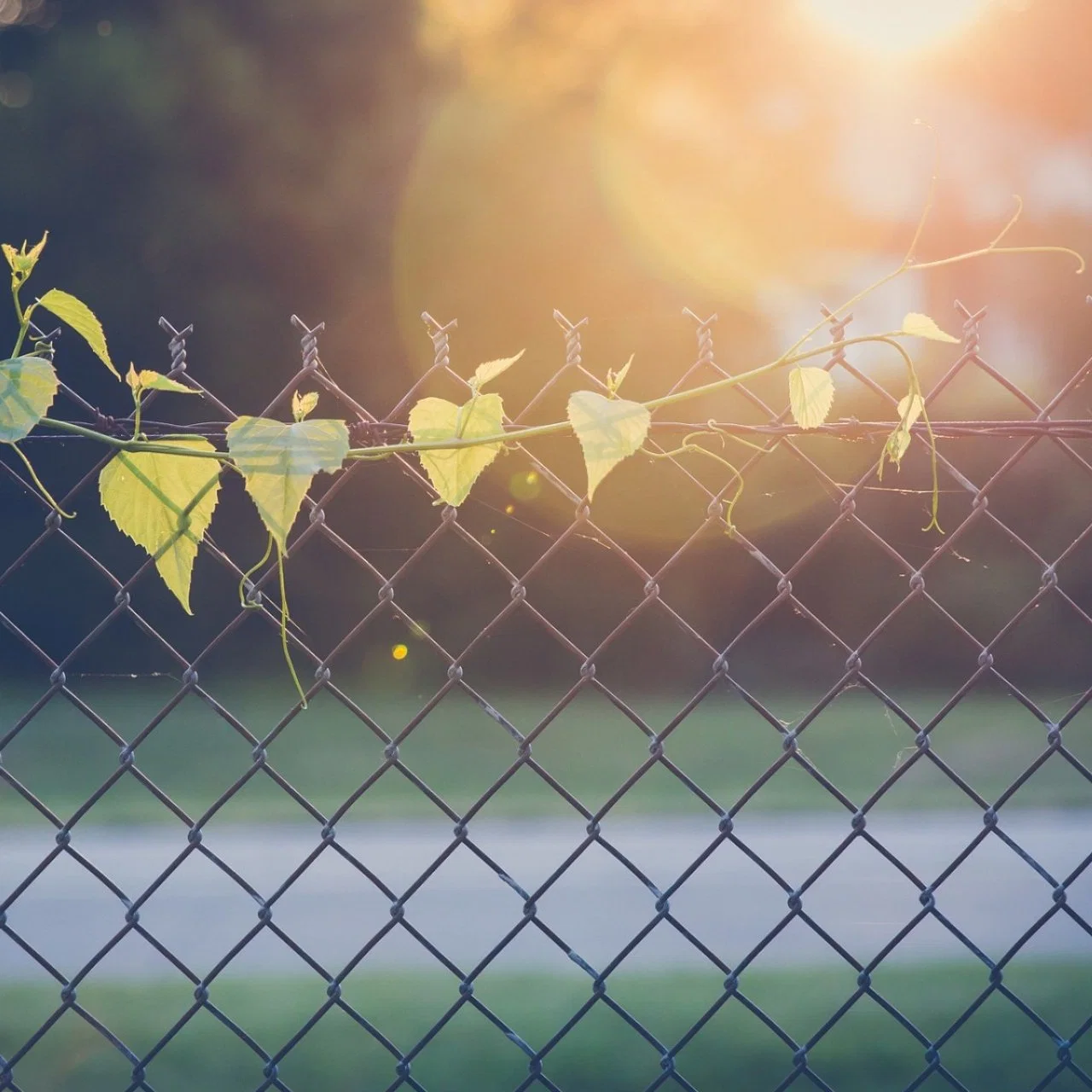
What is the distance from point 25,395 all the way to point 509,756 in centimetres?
846

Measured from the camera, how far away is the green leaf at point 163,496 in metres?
1.24

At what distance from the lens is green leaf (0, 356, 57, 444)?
117 centimetres

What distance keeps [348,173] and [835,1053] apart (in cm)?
1174

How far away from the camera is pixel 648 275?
12.6 metres

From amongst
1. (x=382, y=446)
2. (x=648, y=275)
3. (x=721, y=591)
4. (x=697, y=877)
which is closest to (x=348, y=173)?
(x=648, y=275)

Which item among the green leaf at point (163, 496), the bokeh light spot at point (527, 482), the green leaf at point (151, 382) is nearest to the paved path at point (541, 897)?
the bokeh light spot at point (527, 482)

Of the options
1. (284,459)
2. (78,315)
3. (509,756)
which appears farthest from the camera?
(509,756)

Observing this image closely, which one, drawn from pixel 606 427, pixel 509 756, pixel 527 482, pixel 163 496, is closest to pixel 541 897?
pixel 527 482

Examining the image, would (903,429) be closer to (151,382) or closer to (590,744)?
(151,382)

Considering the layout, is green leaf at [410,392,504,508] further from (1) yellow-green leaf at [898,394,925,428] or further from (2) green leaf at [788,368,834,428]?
(1) yellow-green leaf at [898,394,925,428]

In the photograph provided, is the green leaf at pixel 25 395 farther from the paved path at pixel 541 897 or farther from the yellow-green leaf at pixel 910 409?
the paved path at pixel 541 897

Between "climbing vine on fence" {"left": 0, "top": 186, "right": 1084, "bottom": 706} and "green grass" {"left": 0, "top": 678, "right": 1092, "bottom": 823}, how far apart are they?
486 cm

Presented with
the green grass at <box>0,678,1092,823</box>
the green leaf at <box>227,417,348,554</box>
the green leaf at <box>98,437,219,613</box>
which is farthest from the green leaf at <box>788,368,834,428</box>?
the green grass at <box>0,678,1092,823</box>

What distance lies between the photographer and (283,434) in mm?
1111
